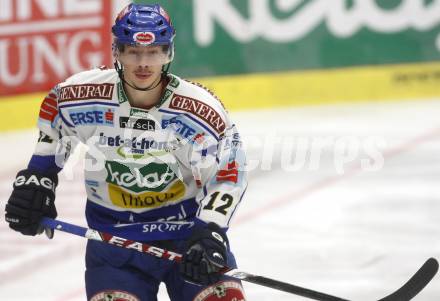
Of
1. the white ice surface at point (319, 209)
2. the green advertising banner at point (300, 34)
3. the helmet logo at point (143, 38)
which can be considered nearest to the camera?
the helmet logo at point (143, 38)

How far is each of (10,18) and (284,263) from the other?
4010 mm

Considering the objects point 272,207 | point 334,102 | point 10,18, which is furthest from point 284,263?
point 334,102

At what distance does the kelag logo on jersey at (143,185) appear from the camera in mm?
4125

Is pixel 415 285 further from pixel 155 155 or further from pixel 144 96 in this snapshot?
pixel 144 96

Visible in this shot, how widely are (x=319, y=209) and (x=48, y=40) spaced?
3.18 metres

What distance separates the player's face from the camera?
3988mm

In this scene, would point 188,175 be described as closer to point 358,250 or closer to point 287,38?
point 358,250

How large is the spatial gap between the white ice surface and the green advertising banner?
495 millimetres

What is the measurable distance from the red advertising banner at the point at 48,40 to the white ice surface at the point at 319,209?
1.65ft

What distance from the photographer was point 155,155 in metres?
4.14

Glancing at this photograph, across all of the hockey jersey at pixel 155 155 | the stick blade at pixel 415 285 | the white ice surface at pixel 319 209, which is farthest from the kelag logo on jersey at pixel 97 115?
the white ice surface at pixel 319 209

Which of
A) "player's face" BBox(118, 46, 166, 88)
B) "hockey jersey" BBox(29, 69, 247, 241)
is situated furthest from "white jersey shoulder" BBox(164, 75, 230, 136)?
"player's face" BBox(118, 46, 166, 88)

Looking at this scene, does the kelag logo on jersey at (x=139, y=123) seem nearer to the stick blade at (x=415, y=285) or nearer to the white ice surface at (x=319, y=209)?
the stick blade at (x=415, y=285)

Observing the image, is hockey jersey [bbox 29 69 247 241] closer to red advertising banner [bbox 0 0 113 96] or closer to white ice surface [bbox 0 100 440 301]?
white ice surface [bbox 0 100 440 301]
